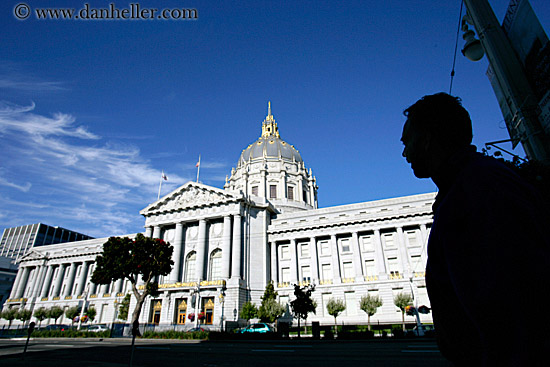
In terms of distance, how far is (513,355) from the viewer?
102 cm

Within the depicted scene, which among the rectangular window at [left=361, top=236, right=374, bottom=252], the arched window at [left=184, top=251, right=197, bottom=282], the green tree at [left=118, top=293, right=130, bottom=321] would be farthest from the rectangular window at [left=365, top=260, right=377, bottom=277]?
the green tree at [left=118, top=293, right=130, bottom=321]

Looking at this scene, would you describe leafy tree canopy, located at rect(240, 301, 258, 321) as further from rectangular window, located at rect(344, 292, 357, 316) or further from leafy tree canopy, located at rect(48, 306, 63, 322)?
leafy tree canopy, located at rect(48, 306, 63, 322)

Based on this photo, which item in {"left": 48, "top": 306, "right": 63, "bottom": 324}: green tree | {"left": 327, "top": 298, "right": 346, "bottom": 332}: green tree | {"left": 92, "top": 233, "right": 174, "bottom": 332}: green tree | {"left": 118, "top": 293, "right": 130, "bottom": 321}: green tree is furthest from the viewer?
{"left": 48, "top": 306, "right": 63, "bottom": 324}: green tree

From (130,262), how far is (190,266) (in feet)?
57.7

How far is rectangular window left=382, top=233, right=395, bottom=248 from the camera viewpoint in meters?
49.0

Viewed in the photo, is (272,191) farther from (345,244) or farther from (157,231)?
(157,231)

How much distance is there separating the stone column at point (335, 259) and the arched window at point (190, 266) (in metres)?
21.9

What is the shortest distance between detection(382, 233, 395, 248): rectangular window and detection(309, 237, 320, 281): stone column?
10773mm

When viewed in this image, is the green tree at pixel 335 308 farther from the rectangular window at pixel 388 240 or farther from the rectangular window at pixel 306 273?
the rectangular window at pixel 388 240

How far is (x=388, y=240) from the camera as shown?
162 feet

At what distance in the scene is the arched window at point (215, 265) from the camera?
49625mm

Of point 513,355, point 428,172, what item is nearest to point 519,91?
point 428,172

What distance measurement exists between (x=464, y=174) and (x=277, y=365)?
39.2ft

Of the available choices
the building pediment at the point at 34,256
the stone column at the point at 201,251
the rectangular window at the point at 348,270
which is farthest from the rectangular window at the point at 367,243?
the building pediment at the point at 34,256
